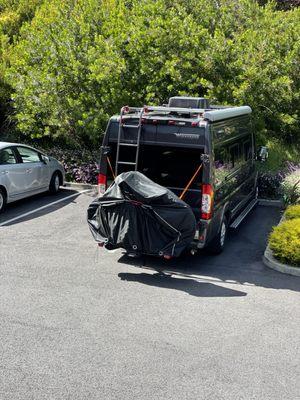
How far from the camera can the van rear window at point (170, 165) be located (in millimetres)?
8320

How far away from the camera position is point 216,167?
27.8 feet

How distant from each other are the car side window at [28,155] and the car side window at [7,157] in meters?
0.38

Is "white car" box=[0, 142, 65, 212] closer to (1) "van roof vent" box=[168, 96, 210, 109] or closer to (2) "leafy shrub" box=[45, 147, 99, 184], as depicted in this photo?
(2) "leafy shrub" box=[45, 147, 99, 184]

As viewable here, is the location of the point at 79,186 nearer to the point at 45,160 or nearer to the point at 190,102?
the point at 45,160

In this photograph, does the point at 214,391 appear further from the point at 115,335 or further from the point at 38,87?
the point at 38,87

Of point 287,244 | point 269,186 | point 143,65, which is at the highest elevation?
point 143,65

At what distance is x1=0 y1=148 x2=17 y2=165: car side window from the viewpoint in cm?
1182

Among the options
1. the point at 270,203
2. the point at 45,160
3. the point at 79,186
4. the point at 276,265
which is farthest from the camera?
the point at 79,186

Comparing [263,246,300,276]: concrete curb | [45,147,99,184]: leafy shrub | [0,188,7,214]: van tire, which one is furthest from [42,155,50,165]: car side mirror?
[263,246,300,276]: concrete curb

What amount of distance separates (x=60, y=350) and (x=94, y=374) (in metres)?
0.67

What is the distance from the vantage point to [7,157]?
12008 mm

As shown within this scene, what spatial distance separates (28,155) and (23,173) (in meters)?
0.73

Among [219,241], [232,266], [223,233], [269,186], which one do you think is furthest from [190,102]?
[269,186]

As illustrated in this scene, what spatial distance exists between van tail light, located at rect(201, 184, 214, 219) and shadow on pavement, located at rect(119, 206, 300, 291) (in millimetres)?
1054
